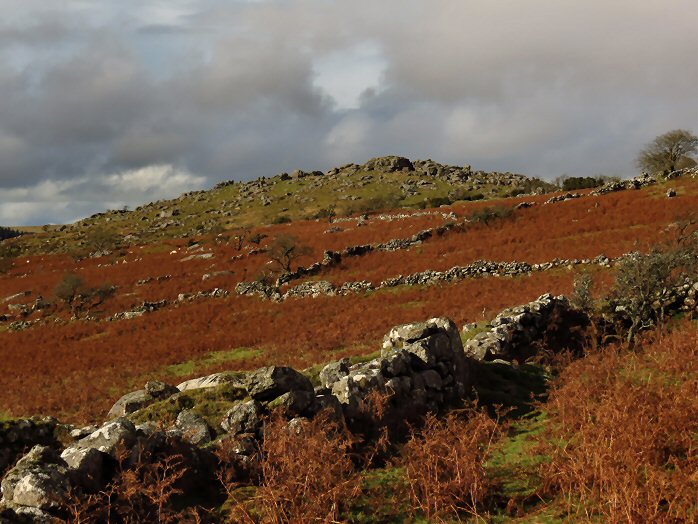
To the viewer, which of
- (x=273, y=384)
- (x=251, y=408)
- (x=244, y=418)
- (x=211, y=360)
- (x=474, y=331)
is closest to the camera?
(x=244, y=418)

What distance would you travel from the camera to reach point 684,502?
6.04 m

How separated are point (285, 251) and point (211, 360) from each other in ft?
72.7

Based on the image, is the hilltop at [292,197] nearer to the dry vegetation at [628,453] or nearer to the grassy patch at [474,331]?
the grassy patch at [474,331]

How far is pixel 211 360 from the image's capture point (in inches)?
1053

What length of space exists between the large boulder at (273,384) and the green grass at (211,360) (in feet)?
48.5

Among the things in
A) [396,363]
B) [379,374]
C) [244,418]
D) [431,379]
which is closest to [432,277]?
[431,379]

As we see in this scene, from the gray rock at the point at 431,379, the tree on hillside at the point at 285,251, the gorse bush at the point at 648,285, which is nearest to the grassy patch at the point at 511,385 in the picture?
the gray rock at the point at 431,379

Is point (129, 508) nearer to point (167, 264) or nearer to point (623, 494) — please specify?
point (623, 494)

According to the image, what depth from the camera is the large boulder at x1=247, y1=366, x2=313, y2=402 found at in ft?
34.7

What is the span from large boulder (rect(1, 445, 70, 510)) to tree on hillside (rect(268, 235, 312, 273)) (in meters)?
39.9

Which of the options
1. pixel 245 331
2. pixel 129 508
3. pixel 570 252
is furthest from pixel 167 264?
pixel 129 508

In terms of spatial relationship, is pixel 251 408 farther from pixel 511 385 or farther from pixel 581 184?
pixel 581 184

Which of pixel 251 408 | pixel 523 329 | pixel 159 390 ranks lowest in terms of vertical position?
pixel 523 329

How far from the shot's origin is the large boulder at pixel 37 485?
6.46m
